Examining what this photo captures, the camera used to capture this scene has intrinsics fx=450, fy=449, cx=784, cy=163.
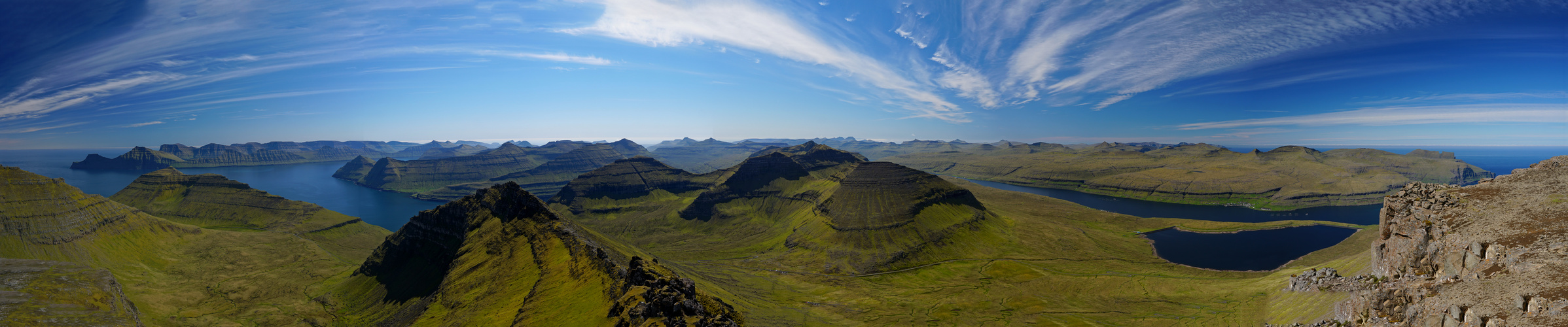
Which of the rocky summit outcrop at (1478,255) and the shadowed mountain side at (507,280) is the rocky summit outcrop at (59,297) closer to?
the shadowed mountain side at (507,280)

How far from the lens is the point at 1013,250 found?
475 ft

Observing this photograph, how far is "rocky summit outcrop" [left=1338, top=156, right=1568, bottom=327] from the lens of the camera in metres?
29.5

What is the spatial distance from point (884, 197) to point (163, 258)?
220579 millimetres

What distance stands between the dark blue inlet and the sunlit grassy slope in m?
7.24

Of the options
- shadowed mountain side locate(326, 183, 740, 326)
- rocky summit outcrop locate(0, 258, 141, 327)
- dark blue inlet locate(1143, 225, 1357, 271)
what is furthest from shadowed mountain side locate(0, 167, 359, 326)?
dark blue inlet locate(1143, 225, 1357, 271)

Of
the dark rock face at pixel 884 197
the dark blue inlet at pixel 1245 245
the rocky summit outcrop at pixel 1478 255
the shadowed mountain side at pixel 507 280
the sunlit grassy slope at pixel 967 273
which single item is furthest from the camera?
the dark rock face at pixel 884 197

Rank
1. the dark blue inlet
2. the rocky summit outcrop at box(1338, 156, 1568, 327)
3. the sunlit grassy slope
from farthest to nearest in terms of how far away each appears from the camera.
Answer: the dark blue inlet → the sunlit grassy slope → the rocky summit outcrop at box(1338, 156, 1568, 327)

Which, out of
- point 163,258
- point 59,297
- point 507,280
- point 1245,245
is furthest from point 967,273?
point 163,258

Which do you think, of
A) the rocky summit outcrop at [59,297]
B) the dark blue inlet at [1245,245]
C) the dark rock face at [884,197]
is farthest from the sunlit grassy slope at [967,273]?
the rocky summit outcrop at [59,297]

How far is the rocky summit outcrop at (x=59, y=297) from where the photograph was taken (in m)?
59.4

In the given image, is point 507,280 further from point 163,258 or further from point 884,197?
point 163,258

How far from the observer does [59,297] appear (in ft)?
213

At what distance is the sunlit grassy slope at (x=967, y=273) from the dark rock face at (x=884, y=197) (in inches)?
38.5

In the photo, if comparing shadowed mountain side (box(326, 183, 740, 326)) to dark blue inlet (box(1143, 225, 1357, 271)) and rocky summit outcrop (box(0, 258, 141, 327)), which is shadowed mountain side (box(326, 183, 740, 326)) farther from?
dark blue inlet (box(1143, 225, 1357, 271))
